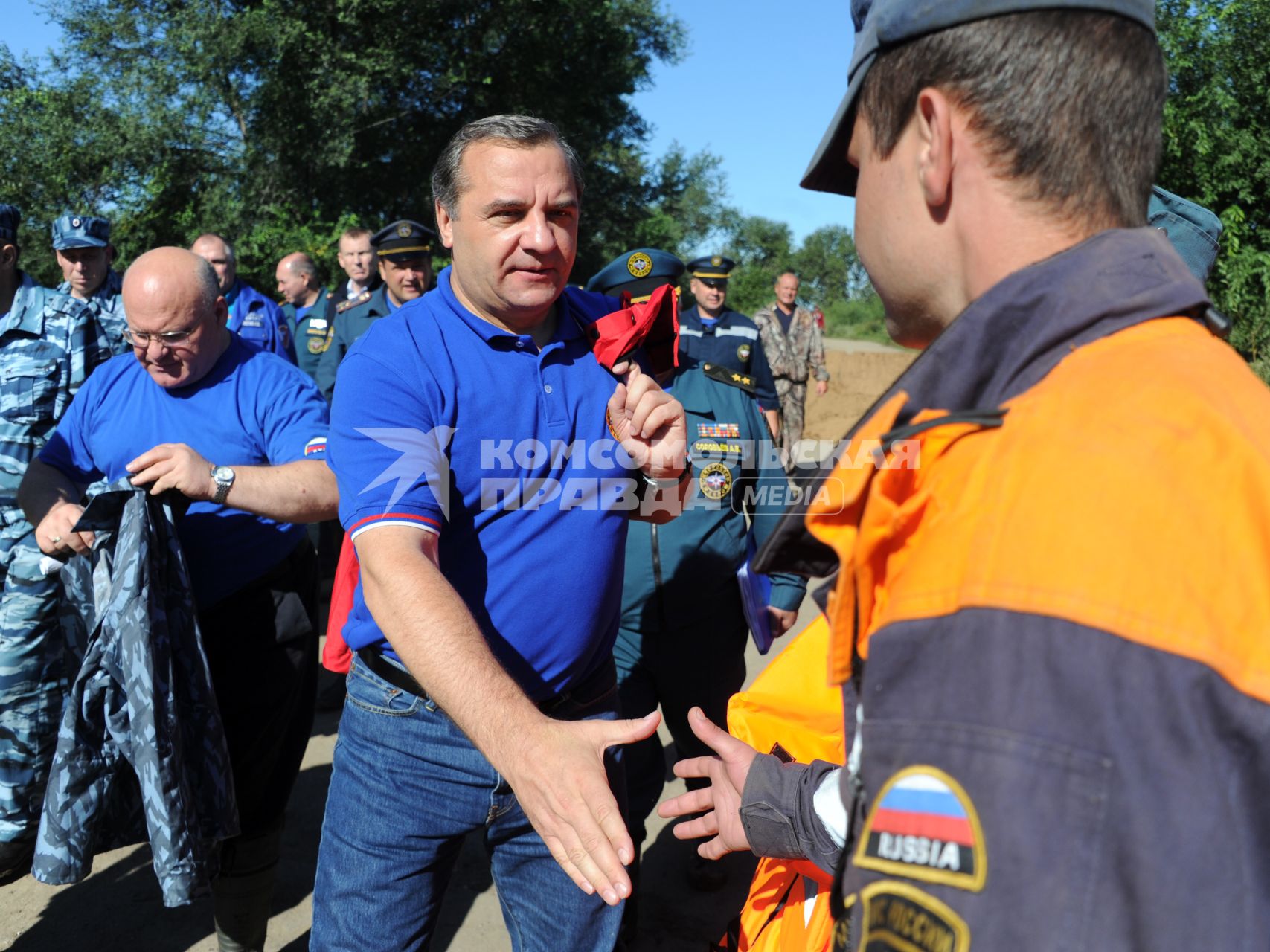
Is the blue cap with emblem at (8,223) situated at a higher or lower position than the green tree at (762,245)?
lower

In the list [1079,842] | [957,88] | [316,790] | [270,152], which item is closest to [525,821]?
[1079,842]

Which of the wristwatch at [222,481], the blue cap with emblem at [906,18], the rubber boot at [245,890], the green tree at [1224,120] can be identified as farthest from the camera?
the green tree at [1224,120]

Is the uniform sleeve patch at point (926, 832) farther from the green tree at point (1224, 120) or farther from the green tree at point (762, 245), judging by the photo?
the green tree at point (762, 245)

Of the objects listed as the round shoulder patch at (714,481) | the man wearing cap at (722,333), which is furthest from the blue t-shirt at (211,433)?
the man wearing cap at (722,333)

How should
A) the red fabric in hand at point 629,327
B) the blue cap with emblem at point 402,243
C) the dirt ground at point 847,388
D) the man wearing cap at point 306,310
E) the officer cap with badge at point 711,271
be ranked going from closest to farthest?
1. the red fabric in hand at point 629,327
2. the blue cap with emblem at point 402,243
3. the man wearing cap at point 306,310
4. the officer cap with badge at point 711,271
5. the dirt ground at point 847,388

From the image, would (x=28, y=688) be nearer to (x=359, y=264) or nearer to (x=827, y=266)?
(x=359, y=264)

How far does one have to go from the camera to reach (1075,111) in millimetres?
998

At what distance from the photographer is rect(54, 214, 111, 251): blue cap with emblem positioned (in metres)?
4.81

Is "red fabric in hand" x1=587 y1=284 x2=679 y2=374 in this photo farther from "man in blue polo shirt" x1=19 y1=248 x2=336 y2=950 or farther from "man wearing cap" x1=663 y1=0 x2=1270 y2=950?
"man wearing cap" x1=663 y1=0 x2=1270 y2=950

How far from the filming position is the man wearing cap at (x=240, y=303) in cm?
574

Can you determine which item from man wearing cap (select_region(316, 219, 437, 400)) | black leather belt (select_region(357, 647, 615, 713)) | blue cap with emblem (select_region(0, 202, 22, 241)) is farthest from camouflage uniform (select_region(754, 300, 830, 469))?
black leather belt (select_region(357, 647, 615, 713))

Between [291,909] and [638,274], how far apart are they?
2.66m

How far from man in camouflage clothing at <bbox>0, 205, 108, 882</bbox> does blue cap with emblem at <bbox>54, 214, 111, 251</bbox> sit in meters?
0.87

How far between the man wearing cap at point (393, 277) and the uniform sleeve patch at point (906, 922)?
17.3 ft
